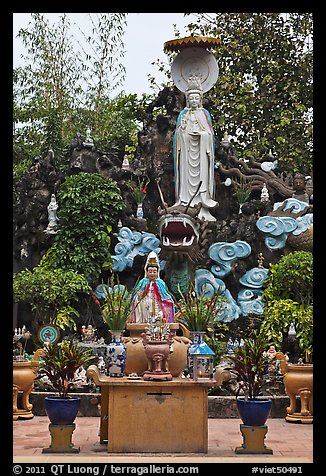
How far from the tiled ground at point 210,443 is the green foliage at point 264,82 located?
375 inches

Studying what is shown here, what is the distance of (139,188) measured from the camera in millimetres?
14820

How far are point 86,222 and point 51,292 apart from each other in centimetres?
182

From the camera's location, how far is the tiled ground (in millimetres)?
6648

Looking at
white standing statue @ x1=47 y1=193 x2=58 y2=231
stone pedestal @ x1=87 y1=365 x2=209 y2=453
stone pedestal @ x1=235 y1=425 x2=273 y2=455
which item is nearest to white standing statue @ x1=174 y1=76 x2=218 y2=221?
white standing statue @ x1=47 y1=193 x2=58 y2=231

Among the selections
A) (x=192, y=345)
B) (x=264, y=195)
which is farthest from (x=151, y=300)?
(x=264, y=195)

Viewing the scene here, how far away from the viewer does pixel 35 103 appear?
19812 mm

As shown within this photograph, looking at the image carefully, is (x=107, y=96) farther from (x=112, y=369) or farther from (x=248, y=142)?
(x=112, y=369)

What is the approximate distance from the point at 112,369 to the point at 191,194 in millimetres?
7303

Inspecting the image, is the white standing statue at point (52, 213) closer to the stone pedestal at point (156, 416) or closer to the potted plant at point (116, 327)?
the potted plant at point (116, 327)

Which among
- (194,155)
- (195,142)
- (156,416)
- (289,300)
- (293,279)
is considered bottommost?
(156,416)

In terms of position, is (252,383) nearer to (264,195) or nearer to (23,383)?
(23,383)

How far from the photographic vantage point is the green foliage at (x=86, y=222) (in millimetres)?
13867

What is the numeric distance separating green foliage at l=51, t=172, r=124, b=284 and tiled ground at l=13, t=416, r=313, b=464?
182 inches
